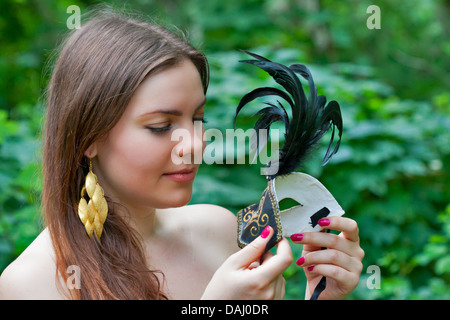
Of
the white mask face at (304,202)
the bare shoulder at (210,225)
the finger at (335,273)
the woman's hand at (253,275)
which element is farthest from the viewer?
the bare shoulder at (210,225)

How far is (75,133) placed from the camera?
4.75 ft

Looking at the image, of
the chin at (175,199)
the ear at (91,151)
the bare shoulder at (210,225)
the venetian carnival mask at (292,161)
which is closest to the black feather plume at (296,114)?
the venetian carnival mask at (292,161)

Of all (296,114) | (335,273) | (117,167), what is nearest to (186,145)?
(117,167)

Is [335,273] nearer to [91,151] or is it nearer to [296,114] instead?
[296,114]

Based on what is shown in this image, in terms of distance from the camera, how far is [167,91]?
1412mm

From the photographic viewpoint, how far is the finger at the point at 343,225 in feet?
4.58

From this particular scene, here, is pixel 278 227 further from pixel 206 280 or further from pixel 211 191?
pixel 211 191

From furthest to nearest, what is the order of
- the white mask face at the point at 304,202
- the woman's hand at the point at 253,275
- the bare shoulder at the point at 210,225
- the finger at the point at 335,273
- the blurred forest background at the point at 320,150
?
the blurred forest background at the point at 320,150
the bare shoulder at the point at 210,225
the finger at the point at 335,273
the white mask face at the point at 304,202
the woman's hand at the point at 253,275

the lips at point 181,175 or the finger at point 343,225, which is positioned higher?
the lips at point 181,175

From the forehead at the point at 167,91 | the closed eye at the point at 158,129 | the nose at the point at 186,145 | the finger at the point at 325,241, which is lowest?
the finger at the point at 325,241

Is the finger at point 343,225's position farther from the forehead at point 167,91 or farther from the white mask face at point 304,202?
the forehead at point 167,91

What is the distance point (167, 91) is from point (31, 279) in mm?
644

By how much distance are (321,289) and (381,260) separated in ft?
5.50
